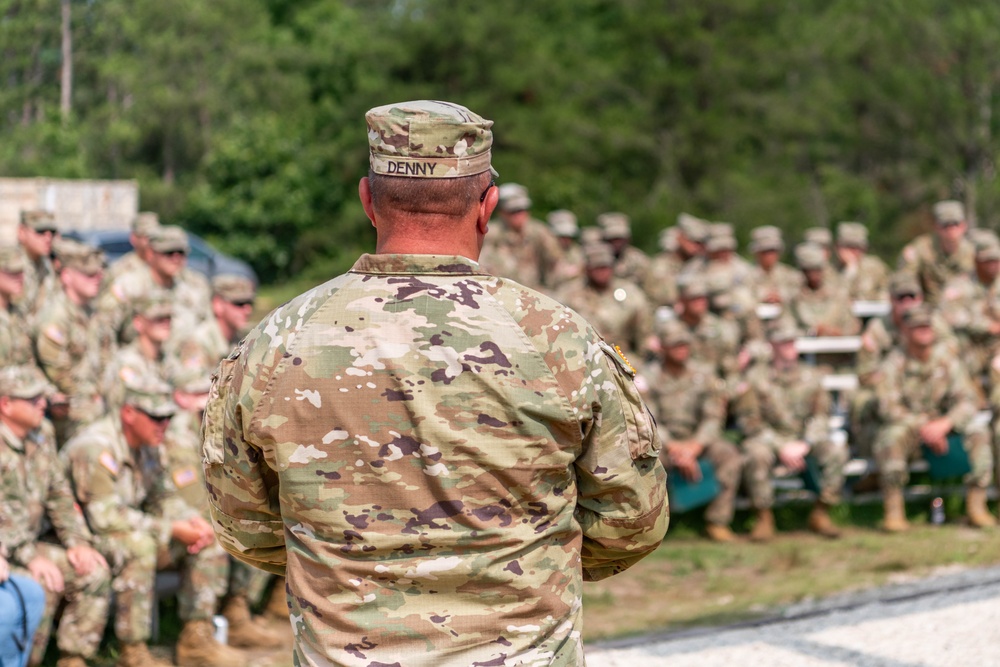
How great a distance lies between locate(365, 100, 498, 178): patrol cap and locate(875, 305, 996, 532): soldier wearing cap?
6.64 m

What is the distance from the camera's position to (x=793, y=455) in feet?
→ 26.8

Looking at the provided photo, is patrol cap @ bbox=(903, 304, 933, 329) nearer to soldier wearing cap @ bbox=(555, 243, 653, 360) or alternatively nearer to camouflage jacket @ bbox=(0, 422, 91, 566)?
soldier wearing cap @ bbox=(555, 243, 653, 360)

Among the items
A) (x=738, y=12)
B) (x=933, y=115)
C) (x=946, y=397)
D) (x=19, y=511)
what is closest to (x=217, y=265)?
(x=738, y=12)

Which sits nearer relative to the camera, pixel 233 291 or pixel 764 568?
pixel 233 291

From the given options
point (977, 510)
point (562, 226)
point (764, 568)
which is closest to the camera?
point (764, 568)

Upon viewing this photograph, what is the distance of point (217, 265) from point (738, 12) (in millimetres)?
9502

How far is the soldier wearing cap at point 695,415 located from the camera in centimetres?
809

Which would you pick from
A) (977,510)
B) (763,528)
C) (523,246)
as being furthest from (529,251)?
(977,510)

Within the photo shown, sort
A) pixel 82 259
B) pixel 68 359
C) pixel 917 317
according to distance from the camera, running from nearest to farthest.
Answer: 1. pixel 68 359
2. pixel 82 259
3. pixel 917 317

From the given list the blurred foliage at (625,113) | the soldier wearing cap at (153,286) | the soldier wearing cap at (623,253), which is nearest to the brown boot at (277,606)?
the soldier wearing cap at (153,286)

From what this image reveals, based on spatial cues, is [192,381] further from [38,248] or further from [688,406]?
[688,406]

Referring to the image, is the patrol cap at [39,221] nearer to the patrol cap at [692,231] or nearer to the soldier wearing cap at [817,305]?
the patrol cap at [692,231]

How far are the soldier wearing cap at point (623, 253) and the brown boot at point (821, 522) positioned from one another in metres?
2.59

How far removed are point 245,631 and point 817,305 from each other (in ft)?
16.5
